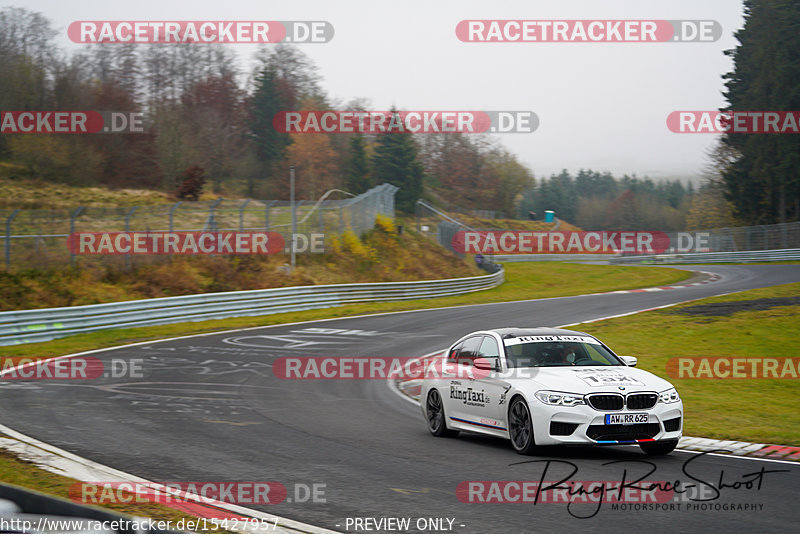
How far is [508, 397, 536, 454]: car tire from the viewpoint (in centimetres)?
899

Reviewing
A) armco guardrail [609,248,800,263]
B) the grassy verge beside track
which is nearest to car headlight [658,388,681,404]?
the grassy verge beside track

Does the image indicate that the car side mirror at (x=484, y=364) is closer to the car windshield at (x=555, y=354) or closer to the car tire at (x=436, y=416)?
the car windshield at (x=555, y=354)

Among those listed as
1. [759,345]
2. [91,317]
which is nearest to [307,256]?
[91,317]

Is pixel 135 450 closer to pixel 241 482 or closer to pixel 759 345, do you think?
pixel 241 482

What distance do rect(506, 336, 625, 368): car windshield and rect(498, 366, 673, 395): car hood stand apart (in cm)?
24

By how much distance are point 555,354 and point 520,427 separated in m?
1.31

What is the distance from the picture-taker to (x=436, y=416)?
11.1 m

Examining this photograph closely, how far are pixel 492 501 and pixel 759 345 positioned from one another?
616 inches

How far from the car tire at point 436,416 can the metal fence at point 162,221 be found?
2006 centimetres

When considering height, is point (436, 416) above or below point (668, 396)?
below

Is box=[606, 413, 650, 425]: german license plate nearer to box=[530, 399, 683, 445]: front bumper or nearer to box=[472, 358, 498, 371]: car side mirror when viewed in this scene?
box=[530, 399, 683, 445]: front bumper

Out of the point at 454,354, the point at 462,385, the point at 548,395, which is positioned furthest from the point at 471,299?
the point at 548,395

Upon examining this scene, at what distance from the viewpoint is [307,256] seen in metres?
40.9

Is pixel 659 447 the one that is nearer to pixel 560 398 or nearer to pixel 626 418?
pixel 626 418
